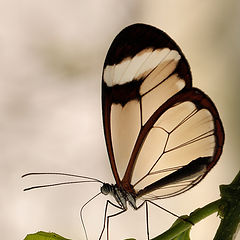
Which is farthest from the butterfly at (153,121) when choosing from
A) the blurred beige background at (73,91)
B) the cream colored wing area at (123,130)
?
the blurred beige background at (73,91)

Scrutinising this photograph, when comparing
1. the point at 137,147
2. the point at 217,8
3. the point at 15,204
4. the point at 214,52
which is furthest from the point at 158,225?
the point at 137,147

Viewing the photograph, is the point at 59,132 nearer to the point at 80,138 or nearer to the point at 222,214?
the point at 80,138

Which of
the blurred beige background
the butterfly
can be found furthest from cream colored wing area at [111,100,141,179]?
the blurred beige background

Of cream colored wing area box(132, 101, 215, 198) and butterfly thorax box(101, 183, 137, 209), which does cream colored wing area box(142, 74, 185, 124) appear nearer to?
cream colored wing area box(132, 101, 215, 198)

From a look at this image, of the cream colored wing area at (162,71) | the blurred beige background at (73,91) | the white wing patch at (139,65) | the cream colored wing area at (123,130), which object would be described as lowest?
the cream colored wing area at (123,130)

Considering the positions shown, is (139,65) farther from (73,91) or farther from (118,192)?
(73,91)

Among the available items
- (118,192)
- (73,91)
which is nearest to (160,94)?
(118,192)

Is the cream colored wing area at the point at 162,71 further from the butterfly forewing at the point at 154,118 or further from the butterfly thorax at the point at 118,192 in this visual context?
the butterfly thorax at the point at 118,192
